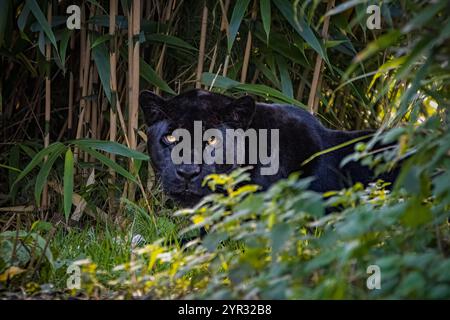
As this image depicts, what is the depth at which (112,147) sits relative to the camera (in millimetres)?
3396

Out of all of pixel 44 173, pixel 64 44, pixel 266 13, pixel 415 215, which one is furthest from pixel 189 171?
pixel 415 215

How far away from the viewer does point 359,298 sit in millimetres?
1712

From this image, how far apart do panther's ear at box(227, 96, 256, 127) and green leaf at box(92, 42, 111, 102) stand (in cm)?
82

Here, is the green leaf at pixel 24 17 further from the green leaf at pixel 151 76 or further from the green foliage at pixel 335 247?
the green foliage at pixel 335 247

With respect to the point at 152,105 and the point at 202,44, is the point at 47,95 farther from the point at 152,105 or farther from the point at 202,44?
the point at 152,105

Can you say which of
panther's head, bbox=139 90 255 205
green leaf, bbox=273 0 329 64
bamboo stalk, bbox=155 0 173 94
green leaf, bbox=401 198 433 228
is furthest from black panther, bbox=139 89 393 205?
green leaf, bbox=401 198 433 228

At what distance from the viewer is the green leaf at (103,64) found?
11.6 feet

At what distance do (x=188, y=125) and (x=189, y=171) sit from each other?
6.9 inches

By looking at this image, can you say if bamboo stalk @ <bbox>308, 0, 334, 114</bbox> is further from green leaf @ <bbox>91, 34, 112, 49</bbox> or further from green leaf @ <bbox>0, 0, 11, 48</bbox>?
green leaf @ <bbox>0, 0, 11, 48</bbox>

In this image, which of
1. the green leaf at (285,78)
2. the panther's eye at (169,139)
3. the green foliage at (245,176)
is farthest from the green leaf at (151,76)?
the panther's eye at (169,139)

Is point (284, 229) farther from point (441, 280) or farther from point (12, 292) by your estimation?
point (12, 292)

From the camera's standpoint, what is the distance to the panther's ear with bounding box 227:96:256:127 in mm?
2908

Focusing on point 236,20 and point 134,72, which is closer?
point 236,20

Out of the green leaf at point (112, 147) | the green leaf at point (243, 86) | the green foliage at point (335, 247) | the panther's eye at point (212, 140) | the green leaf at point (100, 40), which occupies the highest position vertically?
the green leaf at point (100, 40)
